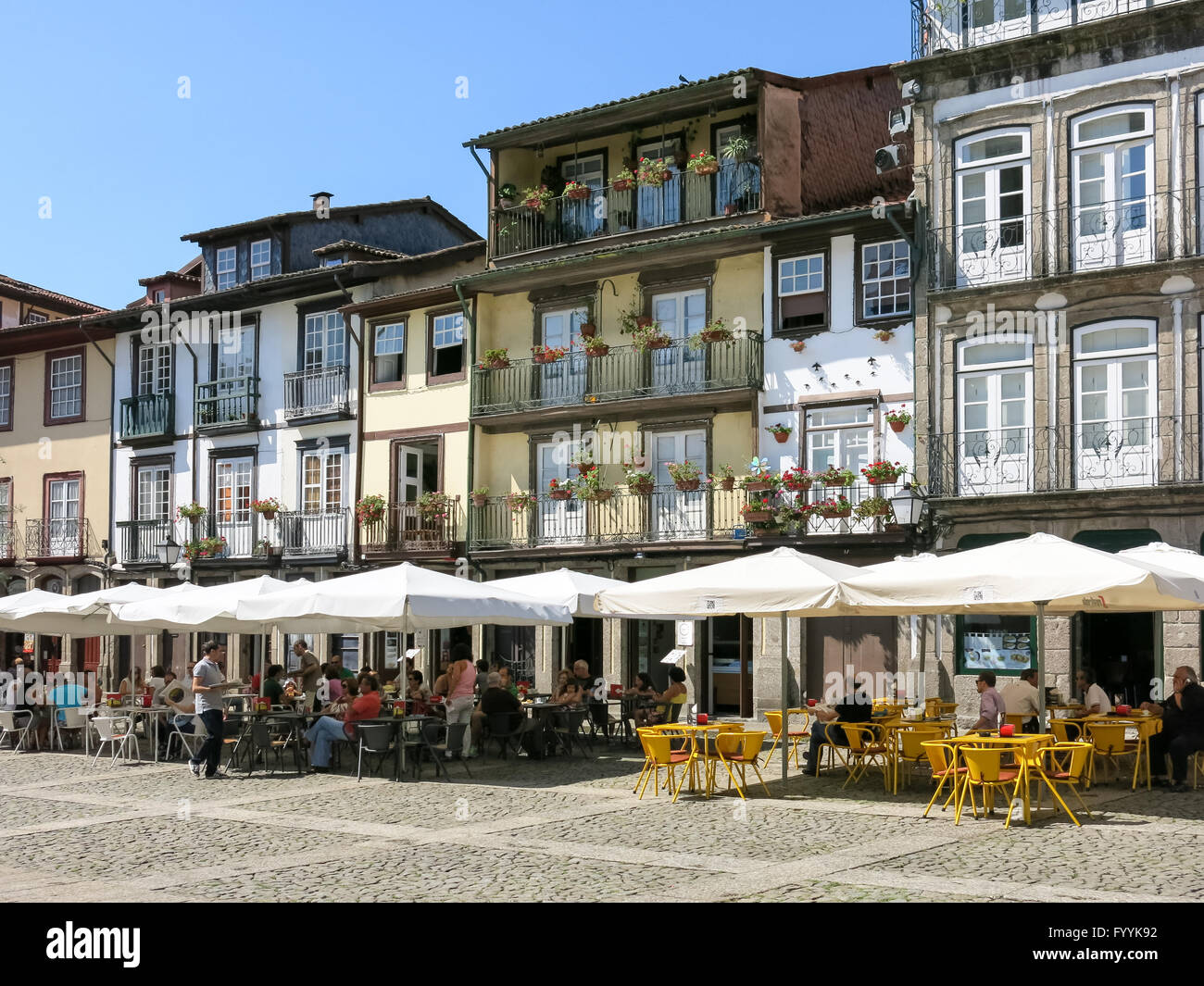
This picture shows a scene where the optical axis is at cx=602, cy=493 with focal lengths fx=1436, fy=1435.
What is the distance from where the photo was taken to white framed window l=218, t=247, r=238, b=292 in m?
38.3

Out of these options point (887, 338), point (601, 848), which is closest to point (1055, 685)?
point (887, 338)

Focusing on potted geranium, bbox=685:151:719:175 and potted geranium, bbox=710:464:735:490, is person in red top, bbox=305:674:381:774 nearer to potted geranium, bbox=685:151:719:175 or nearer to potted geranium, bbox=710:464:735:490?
potted geranium, bbox=710:464:735:490

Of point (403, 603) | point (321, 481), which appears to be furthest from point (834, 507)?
point (321, 481)

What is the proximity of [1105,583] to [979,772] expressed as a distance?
2001 millimetres

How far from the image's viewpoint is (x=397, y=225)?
3941 cm

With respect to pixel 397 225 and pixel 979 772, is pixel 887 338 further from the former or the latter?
pixel 397 225

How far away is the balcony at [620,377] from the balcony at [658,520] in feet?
6.53

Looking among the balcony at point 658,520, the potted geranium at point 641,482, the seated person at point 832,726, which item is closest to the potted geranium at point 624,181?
the potted geranium at point 641,482

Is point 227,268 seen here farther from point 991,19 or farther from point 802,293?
point 991,19

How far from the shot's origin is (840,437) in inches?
1057

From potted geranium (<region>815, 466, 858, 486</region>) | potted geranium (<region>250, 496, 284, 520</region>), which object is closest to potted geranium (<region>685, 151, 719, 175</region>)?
potted geranium (<region>815, 466, 858, 486</region>)

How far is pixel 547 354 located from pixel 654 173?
14.3ft

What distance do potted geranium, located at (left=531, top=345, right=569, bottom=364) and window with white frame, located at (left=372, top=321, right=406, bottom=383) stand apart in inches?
173

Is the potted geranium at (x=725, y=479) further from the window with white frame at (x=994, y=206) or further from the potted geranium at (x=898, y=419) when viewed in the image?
the window with white frame at (x=994, y=206)
